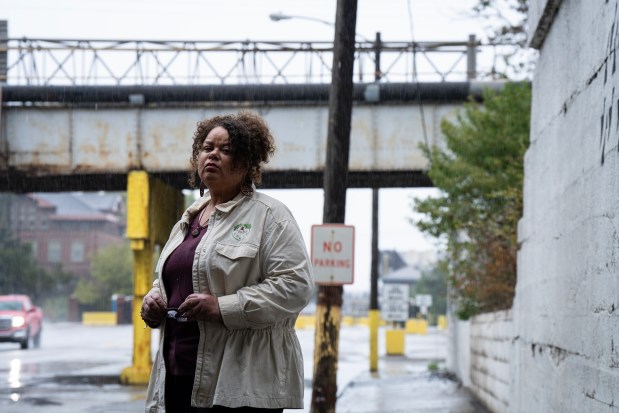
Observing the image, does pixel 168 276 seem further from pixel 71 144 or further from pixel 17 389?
pixel 71 144

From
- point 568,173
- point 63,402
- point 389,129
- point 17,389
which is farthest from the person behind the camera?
point 389,129

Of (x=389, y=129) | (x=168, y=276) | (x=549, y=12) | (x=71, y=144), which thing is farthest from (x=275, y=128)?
(x=168, y=276)

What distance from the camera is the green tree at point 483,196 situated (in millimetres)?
14992

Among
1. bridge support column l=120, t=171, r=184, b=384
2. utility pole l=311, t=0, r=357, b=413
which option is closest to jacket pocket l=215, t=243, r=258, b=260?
utility pole l=311, t=0, r=357, b=413

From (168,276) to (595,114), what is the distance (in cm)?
242

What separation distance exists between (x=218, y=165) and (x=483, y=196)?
12.9 m

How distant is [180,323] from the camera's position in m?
4.15

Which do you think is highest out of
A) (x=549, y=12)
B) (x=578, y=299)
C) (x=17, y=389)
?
(x=549, y=12)

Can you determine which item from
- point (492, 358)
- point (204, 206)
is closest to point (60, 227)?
point (492, 358)

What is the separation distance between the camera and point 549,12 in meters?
7.49

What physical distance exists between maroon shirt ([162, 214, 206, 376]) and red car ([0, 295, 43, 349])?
94.8ft

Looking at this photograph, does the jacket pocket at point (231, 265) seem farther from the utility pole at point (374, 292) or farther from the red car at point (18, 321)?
A: the red car at point (18, 321)

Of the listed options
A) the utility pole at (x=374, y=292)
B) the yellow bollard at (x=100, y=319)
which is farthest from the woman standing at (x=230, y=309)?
the yellow bollard at (x=100, y=319)

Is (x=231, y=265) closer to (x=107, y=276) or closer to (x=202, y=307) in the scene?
(x=202, y=307)
